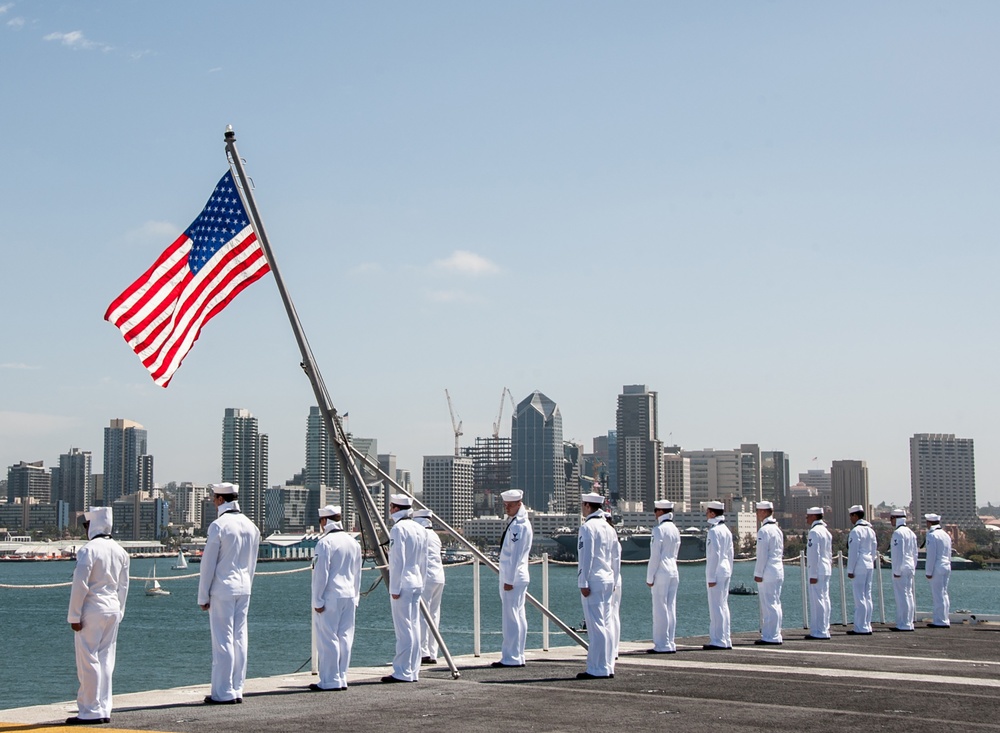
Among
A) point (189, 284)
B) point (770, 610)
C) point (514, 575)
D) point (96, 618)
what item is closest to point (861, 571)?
point (770, 610)

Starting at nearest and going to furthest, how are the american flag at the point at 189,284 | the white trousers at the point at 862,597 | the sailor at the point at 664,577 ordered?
the american flag at the point at 189,284 → the sailor at the point at 664,577 → the white trousers at the point at 862,597

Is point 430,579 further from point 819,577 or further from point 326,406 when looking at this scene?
point 819,577

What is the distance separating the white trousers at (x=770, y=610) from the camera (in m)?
16.9

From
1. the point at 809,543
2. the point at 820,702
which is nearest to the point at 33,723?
the point at 820,702

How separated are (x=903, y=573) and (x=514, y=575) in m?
9.66

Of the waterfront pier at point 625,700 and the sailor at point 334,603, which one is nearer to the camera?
the waterfront pier at point 625,700

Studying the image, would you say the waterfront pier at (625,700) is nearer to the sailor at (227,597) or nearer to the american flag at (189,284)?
the sailor at (227,597)

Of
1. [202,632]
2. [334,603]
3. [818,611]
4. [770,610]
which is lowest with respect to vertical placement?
[202,632]

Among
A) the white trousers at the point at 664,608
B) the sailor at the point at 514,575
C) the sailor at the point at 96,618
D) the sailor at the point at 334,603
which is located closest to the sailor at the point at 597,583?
the sailor at the point at 514,575

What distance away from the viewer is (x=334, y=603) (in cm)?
1166

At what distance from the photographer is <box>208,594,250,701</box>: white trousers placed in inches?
413

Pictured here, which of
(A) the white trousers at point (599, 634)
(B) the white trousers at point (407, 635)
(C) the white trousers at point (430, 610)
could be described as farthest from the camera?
(C) the white trousers at point (430, 610)

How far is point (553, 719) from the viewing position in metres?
9.45

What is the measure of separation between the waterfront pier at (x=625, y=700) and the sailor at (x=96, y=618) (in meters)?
0.24
